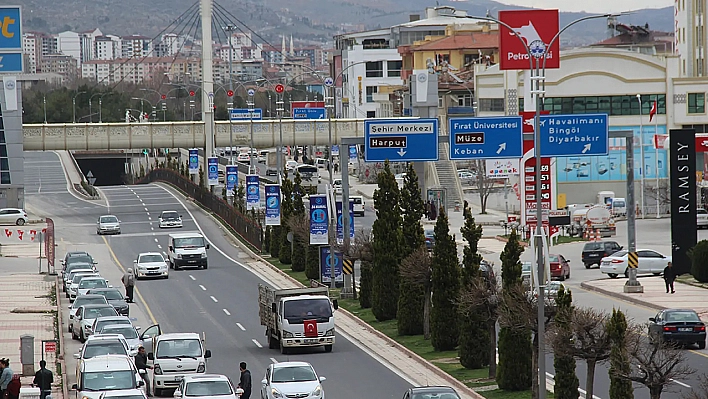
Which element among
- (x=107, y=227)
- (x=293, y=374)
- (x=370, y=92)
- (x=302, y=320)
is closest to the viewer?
(x=293, y=374)

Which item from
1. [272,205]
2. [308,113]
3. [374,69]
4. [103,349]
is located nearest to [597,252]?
[272,205]

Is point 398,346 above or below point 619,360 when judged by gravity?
below

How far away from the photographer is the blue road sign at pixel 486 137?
40.6m

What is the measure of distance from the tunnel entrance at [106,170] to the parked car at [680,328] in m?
132

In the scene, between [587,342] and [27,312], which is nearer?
[587,342]

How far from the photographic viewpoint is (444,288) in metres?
35.9

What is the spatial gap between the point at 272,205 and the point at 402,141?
→ 18633 mm

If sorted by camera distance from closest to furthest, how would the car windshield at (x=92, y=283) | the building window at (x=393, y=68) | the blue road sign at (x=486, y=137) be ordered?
the blue road sign at (x=486, y=137) → the car windshield at (x=92, y=283) → the building window at (x=393, y=68)

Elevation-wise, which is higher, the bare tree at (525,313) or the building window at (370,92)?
the building window at (370,92)

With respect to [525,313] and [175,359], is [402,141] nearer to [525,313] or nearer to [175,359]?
[175,359]

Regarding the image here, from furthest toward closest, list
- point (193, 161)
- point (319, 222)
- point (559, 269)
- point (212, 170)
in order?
point (193, 161), point (212, 170), point (559, 269), point (319, 222)

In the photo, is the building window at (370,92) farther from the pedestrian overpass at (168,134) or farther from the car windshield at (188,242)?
the car windshield at (188,242)

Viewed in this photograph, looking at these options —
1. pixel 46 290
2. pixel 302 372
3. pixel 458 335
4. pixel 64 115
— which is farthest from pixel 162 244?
pixel 64 115

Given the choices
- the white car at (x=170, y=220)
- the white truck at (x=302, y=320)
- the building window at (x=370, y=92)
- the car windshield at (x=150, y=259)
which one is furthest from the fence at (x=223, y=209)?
the building window at (x=370, y=92)
